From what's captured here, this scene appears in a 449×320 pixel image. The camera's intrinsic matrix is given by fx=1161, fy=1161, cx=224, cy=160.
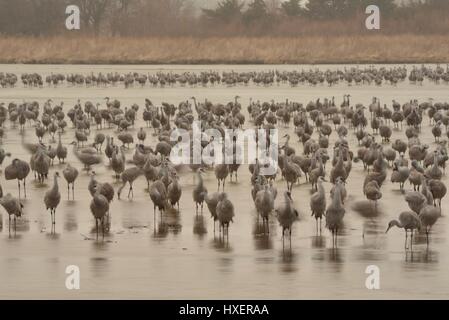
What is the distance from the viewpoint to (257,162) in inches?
786

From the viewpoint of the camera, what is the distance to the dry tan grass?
2303 inches

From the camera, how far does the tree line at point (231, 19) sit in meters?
65.8

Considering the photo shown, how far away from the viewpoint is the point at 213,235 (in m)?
16.2

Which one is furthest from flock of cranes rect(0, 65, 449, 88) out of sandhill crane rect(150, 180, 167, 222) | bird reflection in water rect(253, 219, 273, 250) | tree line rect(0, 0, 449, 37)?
bird reflection in water rect(253, 219, 273, 250)

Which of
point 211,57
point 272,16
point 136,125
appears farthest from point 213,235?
point 272,16

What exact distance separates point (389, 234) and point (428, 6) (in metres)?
58.5

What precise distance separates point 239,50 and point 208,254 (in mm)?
45202

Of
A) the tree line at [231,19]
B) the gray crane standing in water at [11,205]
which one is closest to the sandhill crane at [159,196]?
the gray crane standing in water at [11,205]

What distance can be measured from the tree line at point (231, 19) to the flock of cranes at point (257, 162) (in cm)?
3205

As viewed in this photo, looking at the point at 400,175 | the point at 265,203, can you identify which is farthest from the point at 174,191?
the point at 400,175

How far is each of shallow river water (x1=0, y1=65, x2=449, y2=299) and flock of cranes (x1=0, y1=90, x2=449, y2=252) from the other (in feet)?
0.76

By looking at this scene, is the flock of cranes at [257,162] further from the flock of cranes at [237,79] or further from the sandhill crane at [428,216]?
the flock of cranes at [237,79]
